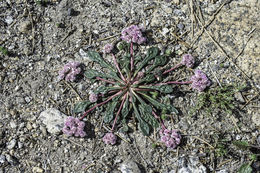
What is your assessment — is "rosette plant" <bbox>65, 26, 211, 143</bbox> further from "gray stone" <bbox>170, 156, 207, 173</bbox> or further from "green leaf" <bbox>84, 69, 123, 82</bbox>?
"gray stone" <bbox>170, 156, 207, 173</bbox>

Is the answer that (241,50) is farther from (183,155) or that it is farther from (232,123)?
(183,155)

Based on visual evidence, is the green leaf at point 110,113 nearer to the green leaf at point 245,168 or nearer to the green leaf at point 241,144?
the green leaf at point 241,144

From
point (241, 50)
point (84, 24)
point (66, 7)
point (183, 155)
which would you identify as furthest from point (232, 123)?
point (66, 7)

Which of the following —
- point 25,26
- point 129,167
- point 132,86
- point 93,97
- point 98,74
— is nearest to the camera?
point 129,167

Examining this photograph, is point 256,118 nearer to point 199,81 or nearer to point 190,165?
point 199,81

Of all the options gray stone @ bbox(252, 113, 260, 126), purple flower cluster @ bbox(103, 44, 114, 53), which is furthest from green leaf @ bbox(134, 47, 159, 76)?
gray stone @ bbox(252, 113, 260, 126)

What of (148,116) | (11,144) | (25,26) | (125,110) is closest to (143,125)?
(148,116)
